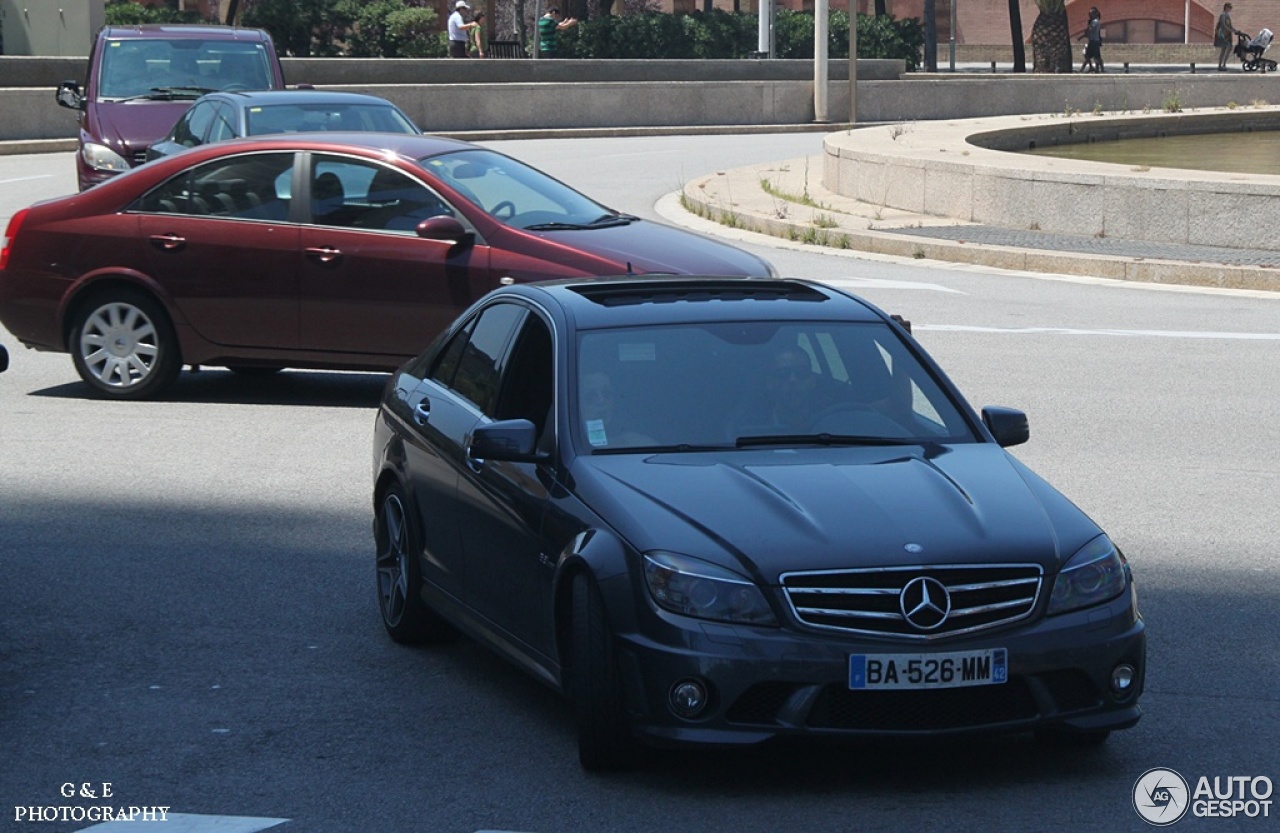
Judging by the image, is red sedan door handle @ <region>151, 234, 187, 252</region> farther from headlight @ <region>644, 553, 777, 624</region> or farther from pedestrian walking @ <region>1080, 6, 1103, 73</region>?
pedestrian walking @ <region>1080, 6, 1103, 73</region>

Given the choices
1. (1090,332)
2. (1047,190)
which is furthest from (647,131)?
(1090,332)

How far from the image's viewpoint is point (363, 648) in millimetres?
7227

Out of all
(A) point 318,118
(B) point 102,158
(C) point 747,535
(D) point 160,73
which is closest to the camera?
(C) point 747,535

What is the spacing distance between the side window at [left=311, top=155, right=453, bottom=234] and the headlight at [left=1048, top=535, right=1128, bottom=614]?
699 cm

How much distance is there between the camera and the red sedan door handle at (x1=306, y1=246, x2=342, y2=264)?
12.0m

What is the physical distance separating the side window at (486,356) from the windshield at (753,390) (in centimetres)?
48

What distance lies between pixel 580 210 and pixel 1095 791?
24.8 feet

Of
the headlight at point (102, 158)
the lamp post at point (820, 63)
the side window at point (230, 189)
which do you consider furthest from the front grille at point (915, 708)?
the lamp post at point (820, 63)

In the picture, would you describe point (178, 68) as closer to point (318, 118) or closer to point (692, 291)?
point (318, 118)

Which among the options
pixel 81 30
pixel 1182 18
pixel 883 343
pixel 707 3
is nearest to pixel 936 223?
pixel 883 343

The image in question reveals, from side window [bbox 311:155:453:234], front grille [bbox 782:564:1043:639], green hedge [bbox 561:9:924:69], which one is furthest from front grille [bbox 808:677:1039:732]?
green hedge [bbox 561:9:924:69]

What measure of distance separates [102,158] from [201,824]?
16799mm

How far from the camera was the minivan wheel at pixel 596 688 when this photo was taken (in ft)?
18.2

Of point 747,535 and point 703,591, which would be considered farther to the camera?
point 747,535
